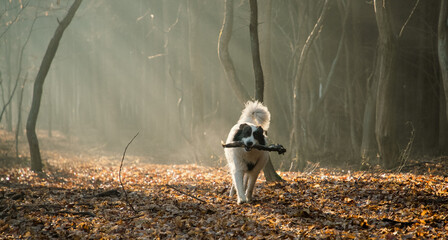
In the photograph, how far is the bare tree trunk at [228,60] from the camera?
13.5 meters

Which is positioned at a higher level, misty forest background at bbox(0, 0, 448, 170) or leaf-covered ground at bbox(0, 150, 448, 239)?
misty forest background at bbox(0, 0, 448, 170)

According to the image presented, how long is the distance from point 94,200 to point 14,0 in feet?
101

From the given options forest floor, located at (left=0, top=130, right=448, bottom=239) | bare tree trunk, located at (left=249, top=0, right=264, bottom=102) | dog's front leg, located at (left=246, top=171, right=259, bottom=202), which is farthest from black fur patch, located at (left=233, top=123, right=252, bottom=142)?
bare tree trunk, located at (left=249, top=0, right=264, bottom=102)

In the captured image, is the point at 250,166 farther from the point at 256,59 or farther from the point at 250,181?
the point at 256,59

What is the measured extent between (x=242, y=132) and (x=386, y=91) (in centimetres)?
652

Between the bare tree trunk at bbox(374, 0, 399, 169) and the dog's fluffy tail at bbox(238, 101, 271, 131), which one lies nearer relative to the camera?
the dog's fluffy tail at bbox(238, 101, 271, 131)

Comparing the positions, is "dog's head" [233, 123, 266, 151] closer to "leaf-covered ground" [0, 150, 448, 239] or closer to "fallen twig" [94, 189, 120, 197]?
"leaf-covered ground" [0, 150, 448, 239]

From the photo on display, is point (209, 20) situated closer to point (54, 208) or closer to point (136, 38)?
point (136, 38)

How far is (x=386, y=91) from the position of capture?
13.2 meters

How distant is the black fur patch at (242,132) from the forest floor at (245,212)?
4.32 feet

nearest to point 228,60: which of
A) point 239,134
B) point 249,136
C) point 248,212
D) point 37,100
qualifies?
point 239,134

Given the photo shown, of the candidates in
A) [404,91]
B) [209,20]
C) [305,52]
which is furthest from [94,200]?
[209,20]

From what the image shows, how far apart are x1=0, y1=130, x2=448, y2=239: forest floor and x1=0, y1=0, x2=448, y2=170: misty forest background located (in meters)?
3.96

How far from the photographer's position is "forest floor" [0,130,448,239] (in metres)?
6.65
